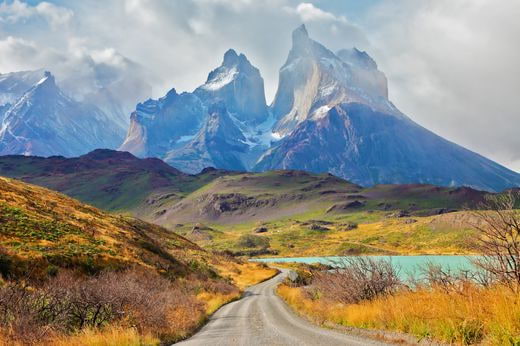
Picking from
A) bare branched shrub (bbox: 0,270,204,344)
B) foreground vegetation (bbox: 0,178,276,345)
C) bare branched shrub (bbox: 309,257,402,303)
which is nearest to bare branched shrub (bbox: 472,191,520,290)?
bare branched shrub (bbox: 309,257,402,303)

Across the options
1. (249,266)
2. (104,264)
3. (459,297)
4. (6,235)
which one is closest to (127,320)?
(459,297)

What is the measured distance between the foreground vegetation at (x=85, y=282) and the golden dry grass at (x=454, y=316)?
10805 mm

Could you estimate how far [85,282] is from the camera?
84.2 ft

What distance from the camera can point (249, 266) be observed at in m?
119

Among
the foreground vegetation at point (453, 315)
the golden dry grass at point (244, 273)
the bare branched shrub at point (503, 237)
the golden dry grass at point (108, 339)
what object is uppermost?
the bare branched shrub at point (503, 237)

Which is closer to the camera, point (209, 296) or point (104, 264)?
point (104, 264)

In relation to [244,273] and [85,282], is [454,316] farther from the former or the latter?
[244,273]

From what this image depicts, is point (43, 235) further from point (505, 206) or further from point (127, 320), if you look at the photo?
point (505, 206)

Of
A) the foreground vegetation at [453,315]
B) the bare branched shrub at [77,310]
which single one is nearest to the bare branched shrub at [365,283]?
the foreground vegetation at [453,315]

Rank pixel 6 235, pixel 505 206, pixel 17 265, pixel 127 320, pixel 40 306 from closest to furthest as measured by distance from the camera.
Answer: pixel 505 206 → pixel 40 306 → pixel 127 320 → pixel 17 265 → pixel 6 235

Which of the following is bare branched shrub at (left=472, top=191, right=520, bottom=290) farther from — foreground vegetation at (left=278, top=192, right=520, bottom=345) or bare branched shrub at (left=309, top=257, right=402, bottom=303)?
bare branched shrub at (left=309, top=257, right=402, bottom=303)

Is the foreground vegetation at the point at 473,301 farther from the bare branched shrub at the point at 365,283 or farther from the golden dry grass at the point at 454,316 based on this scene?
the bare branched shrub at the point at 365,283

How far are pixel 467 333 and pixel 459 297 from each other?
2216 mm

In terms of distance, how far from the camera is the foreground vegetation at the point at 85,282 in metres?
18.8
